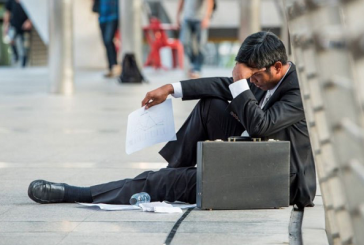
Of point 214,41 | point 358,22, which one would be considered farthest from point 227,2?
point 358,22

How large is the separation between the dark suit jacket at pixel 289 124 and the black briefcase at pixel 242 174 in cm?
11

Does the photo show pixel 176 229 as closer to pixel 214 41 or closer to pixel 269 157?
pixel 269 157

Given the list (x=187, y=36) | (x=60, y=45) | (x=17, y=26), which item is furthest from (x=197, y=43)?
(x=17, y=26)

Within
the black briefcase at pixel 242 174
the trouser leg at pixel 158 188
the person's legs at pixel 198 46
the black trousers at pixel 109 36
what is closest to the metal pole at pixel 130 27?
the black trousers at pixel 109 36

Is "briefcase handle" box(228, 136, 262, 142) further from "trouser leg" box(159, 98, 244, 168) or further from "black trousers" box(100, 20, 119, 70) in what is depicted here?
"black trousers" box(100, 20, 119, 70)

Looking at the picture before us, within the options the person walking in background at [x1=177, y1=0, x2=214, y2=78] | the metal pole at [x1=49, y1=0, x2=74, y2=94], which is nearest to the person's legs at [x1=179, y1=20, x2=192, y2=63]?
the person walking in background at [x1=177, y1=0, x2=214, y2=78]

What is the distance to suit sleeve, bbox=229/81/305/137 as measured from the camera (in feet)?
15.8

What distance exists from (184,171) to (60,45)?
10.2 m

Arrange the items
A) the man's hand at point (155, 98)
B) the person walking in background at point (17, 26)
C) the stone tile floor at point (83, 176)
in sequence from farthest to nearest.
→ 1. the person walking in background at point (17, 26)
2. the man's hand at point (155, 98)
3. the stone tile floor at point (83, 176)

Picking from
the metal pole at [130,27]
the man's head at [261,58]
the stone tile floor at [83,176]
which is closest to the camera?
the stone tile floor at [83,176]

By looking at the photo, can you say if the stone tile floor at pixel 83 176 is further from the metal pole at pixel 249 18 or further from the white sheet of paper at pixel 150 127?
the metal pole at pixel 249 18

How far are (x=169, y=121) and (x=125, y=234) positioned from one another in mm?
1080

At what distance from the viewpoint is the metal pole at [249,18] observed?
19.6 metres

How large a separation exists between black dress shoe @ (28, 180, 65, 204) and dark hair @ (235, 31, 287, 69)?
4.13ft
